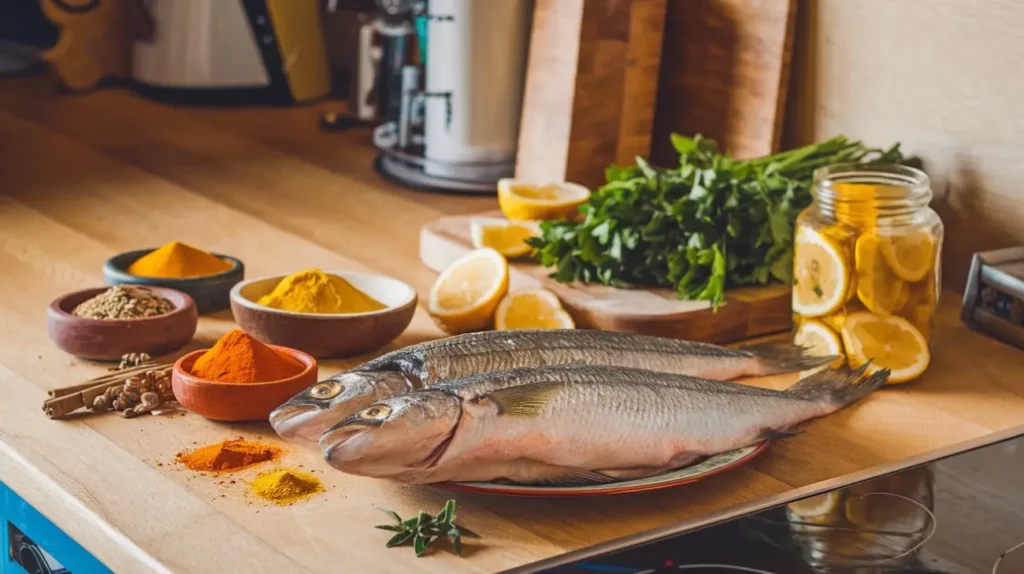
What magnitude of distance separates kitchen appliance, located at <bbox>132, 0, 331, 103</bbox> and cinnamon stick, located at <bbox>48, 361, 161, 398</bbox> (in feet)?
4.08

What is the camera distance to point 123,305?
4.77 feet

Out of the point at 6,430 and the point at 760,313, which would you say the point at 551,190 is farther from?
the point at 6,430

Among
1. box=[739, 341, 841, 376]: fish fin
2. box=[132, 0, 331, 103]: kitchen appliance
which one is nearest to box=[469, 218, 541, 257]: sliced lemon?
box=[739, 341, 841, 376]: fish fin

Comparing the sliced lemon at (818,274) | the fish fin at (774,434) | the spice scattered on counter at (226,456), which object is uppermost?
the sliced lemon at (818,274)

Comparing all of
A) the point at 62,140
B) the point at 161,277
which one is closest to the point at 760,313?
the point at 161,277

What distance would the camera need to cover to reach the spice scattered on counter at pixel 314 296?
4.88 ft

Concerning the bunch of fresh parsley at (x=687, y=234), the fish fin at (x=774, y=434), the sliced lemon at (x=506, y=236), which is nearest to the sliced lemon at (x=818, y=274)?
the bunch of fresh parsley at (x=687, y=234)

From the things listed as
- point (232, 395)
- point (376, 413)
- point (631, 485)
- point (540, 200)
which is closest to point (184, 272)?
point (232, 395)

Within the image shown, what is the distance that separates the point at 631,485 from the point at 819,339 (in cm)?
43

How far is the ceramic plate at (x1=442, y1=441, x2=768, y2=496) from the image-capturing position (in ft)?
3.70

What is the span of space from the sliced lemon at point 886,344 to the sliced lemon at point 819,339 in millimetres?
11

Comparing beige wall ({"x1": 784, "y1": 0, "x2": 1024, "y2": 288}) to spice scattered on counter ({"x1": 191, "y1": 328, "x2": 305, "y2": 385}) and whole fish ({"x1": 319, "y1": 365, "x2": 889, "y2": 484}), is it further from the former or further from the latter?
spice scattered on counter ({"x1": 191, "y1": 328, "x2": 305, "y2": 385})

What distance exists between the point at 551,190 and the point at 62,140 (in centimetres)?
97

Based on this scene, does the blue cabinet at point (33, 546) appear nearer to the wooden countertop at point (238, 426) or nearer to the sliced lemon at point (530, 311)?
the wooden countertop at point (238, 426)
